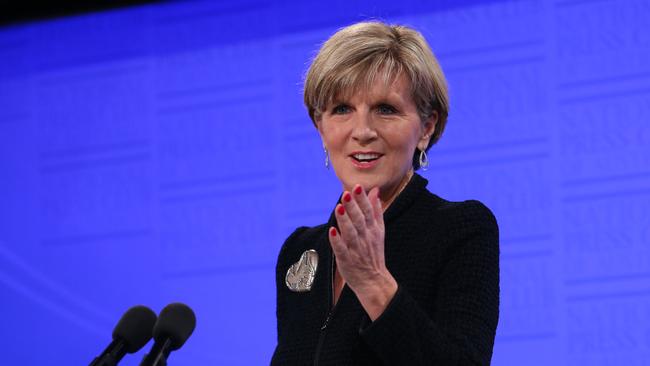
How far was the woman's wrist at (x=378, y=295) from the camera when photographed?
1.52 meters

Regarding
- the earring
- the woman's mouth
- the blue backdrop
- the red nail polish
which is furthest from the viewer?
the blue backdrop

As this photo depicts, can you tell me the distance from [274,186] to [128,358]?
92 centimetres

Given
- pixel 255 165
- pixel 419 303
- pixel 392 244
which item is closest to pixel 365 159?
pixel 392 244

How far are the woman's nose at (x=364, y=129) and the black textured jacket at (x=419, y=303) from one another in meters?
0.15

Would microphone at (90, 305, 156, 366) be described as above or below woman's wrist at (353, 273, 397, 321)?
above

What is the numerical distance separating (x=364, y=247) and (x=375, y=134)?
371mm

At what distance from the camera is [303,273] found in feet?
6.54

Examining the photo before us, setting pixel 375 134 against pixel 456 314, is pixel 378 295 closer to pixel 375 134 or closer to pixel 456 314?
pixel 456 314

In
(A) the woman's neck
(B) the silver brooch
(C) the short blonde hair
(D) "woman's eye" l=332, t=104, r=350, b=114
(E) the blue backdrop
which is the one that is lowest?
(B) the silver brooch

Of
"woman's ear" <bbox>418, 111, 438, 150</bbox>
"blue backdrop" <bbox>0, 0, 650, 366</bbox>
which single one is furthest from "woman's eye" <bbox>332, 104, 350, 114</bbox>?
"blue backdrop" <bbox>0, 0, 650, 366</bbox>

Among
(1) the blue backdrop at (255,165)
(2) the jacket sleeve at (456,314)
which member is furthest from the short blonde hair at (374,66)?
(1) the blue backdrop at (255,165)

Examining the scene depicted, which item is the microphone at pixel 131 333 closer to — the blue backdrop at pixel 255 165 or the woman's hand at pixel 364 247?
the woman's hand at pixel 364 247

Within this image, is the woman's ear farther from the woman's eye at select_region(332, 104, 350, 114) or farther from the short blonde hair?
the woman's eye at select_region(332, 104, 350, 114)

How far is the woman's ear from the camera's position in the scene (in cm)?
189
